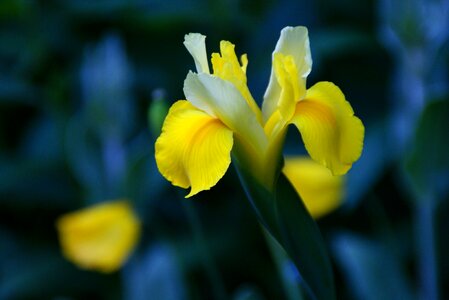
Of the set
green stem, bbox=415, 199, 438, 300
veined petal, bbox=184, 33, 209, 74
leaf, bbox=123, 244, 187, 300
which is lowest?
green stem, bbox=415, 199, 438, 300

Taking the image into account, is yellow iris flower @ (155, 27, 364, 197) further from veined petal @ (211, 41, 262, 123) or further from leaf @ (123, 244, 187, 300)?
leaf @ (123, 244, 187, 300)

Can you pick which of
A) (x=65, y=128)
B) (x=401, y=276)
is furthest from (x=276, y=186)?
(x=65, y=128)

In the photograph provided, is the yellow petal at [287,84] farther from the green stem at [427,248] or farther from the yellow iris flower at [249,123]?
the green stem at [427,248]

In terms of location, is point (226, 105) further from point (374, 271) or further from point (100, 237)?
point (100, 237)

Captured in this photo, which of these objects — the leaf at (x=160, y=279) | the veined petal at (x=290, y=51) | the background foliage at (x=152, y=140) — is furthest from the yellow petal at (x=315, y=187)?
the veined petal at (x=290, y=51)

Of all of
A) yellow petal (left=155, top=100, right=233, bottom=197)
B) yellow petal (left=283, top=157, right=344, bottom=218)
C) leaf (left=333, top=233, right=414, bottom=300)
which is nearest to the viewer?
yellow petal (left=155, top=100, right=233, bottom=197)

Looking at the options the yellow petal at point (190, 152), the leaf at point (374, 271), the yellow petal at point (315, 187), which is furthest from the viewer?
the yellow petal at point (315, 187)

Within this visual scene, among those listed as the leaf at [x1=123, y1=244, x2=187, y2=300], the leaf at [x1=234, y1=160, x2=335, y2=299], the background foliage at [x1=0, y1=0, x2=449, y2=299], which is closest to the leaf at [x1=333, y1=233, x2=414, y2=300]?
the background foliage at [x1=0, y1=0, x2=449, y2=299]
